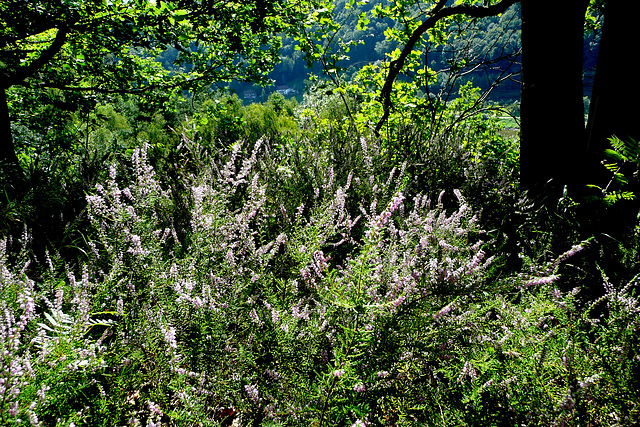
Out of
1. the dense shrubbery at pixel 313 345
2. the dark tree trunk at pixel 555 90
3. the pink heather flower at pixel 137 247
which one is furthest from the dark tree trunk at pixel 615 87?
the pink heather flower at pixel 137 247

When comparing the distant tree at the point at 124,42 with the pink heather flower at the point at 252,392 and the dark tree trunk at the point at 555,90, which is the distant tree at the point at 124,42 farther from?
the dark tree trunk at the point at 555,90

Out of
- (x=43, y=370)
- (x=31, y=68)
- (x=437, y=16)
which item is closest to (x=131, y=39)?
(x=31, y=68)

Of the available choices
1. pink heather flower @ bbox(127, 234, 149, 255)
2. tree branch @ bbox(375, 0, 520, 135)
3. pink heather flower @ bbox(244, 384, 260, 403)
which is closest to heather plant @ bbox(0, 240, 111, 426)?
pink heather flower @ bbox(127, 234, 149, 255)

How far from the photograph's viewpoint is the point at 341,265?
2.70 m

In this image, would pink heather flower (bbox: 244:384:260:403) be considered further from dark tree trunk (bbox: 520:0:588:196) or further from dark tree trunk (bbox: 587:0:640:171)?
dark tree trunk (bbox: 587:0:640:171)

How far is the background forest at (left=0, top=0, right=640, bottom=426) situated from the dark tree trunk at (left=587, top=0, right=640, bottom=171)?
16 millimetres

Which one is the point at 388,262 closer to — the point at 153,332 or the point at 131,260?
the point at 153,332

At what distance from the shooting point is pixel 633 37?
2744 millimetres

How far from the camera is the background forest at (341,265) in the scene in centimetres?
124

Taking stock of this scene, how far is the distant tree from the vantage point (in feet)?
13.2

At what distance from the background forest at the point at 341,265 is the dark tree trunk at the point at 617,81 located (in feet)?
0.05

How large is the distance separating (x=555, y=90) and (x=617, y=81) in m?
0.41

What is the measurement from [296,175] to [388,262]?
2.07 meters

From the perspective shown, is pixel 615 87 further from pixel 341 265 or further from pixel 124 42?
pixel 124 42
